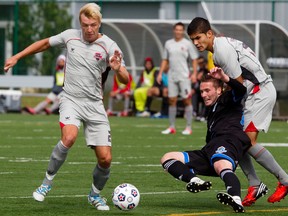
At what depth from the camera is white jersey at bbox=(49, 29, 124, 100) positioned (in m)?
10.5

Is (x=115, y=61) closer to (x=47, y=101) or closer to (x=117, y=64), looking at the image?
(x=117, y=64)

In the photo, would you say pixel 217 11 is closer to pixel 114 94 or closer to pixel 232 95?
pixel 114 94

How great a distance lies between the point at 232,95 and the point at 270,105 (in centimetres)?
78

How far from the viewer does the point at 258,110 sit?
10781 millimetres

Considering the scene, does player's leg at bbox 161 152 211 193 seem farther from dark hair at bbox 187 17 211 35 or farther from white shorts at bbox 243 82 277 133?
dark hair at bbox 187 17 211 35

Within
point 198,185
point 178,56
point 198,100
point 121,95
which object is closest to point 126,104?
point 121,95

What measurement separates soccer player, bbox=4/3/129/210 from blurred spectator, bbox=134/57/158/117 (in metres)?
19.2

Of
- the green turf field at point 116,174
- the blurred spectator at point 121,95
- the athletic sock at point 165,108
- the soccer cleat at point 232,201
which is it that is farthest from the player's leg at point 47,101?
the soccer cleat at point 232,201

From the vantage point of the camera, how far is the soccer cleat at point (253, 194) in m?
10.5

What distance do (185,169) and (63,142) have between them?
47.7 inches

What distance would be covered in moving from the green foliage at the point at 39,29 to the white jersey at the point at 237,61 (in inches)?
976

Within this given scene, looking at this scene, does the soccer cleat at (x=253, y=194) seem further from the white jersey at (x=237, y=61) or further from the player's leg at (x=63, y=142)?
the player's leg at (x=63, y=142)

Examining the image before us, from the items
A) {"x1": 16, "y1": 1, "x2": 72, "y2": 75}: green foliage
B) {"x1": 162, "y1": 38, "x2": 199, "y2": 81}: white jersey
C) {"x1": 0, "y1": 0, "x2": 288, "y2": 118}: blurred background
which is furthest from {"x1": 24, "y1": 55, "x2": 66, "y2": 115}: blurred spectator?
{"x1": 162, "y1": 38, "x2": 199, "y2": 81}: white jersey

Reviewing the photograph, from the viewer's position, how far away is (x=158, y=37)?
31484mm
